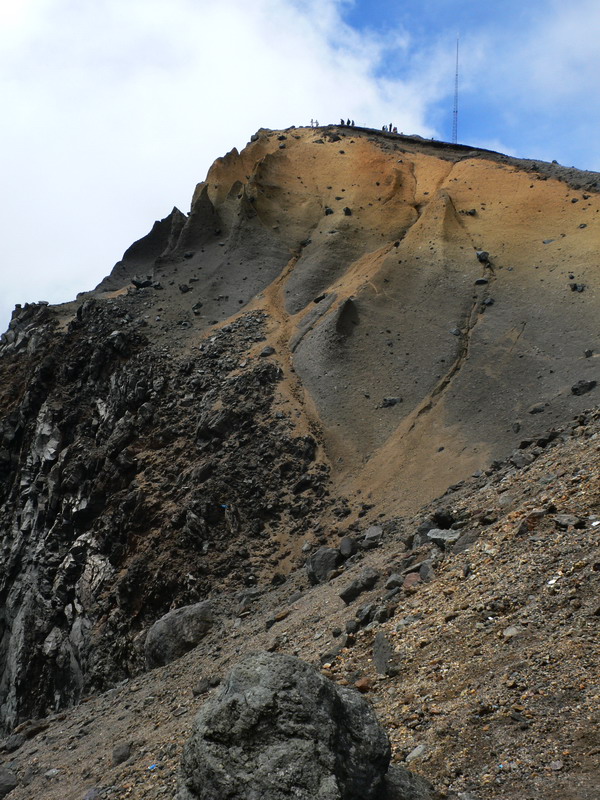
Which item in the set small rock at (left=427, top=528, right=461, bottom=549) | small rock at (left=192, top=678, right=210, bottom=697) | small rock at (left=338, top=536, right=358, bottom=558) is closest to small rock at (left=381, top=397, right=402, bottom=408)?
small rock at (left=338, top=536, right=358, bottom=558)

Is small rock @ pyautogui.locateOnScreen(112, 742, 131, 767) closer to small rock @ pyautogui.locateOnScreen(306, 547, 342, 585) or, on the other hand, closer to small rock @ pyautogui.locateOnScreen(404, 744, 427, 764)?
small rock @ pyautogui.locateOnScreen(306, 547, 342, 585)

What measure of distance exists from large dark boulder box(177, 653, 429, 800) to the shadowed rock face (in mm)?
11318

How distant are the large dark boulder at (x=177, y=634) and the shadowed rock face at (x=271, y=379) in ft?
4.65

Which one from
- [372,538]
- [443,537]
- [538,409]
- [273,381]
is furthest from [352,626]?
[273,381]

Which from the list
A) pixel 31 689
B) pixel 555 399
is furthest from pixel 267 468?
pixel 31 689

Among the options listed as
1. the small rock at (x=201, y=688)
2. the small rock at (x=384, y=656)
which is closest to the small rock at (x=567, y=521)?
the small rock at (x=384, y=656)

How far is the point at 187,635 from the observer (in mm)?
15766

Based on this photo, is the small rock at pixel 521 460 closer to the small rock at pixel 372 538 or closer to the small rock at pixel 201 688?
the small rock at pixel 372 538

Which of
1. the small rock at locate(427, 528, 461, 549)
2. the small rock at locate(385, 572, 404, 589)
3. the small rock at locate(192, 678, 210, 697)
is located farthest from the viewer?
the small rock at locate(192, 678, 210, 697)

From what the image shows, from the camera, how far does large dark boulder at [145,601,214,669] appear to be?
15.7 meters

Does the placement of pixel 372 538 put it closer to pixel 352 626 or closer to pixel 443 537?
pixel 443 537

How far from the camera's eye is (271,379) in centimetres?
Result: 2245

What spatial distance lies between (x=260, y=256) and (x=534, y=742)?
74.6 feet

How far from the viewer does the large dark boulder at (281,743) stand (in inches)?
227
